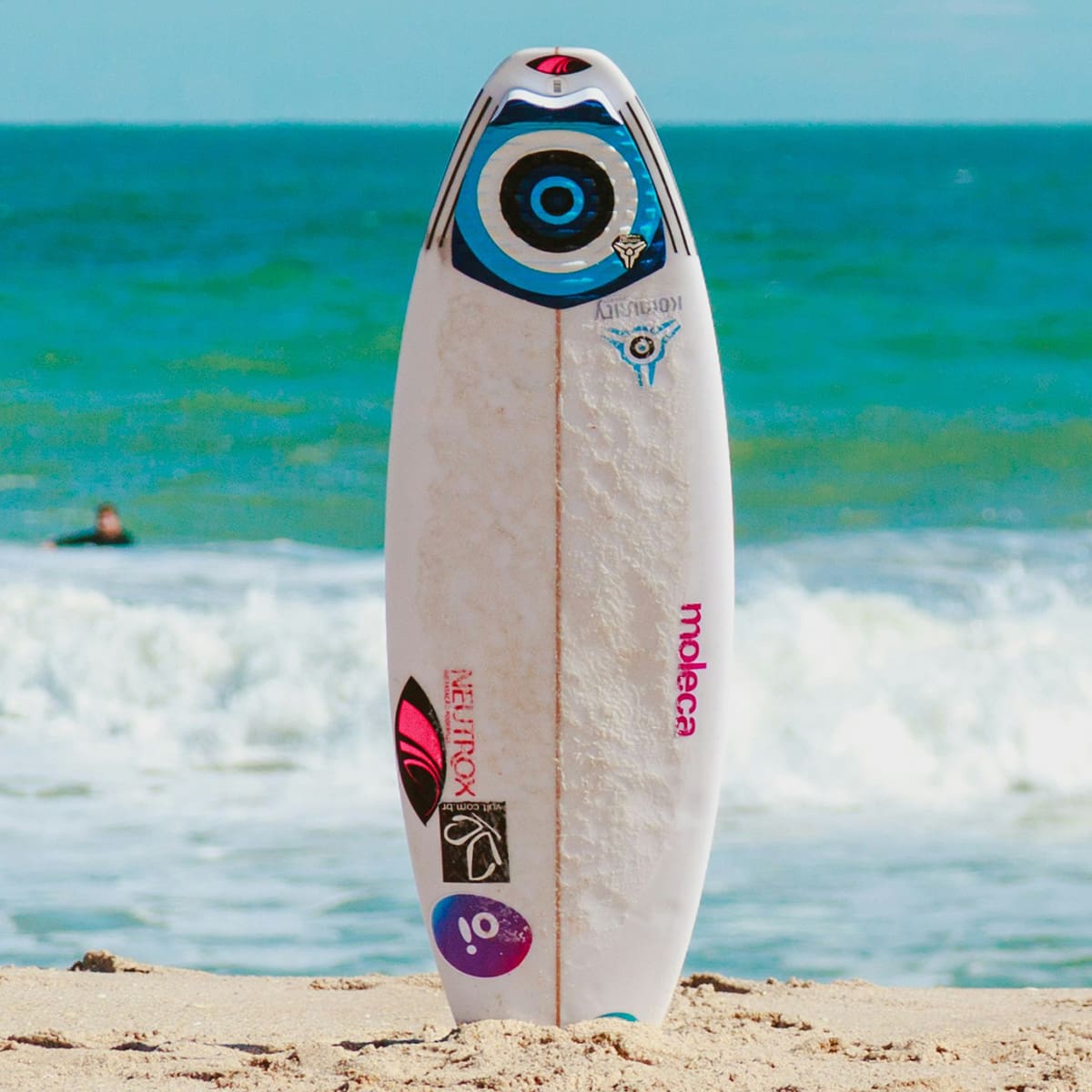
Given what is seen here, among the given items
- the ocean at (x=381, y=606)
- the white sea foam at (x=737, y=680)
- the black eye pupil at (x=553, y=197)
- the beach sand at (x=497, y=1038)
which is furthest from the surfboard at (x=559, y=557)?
the white sea foam at (x=737, y=680)

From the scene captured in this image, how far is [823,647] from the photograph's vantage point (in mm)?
8078

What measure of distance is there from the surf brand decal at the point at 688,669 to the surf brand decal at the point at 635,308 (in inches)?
22.9

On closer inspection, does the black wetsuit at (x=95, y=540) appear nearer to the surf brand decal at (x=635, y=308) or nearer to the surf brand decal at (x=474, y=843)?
the surf brand decal at (x=474, y=843)

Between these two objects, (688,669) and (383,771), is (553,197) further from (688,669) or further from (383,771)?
(383,771)

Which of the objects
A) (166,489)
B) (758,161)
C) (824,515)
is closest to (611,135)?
(824,515)

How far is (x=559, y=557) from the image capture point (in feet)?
10.9

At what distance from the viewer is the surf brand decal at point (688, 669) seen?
11.2 feet

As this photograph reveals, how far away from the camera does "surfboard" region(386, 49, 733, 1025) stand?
3.27 metres

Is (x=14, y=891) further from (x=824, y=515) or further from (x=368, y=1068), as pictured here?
(x=824, y=515)

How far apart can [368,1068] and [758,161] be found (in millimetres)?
40279

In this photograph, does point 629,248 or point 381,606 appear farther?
point 381,606

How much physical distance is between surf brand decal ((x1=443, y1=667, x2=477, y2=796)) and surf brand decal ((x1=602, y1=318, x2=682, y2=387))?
0.68m

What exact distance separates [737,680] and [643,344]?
4.38 metres

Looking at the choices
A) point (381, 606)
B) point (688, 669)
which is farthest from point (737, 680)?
point (688, 669)
